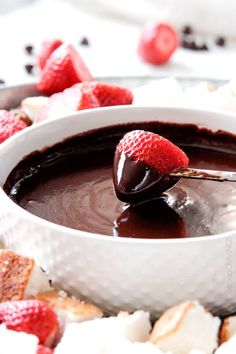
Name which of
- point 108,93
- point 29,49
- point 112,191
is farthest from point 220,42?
point 112,191

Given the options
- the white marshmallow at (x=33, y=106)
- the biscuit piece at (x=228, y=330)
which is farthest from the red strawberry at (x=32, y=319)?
the white marshmallow at (x=33, y=106)

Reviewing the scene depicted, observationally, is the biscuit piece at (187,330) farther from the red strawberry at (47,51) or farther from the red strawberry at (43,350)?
the red strawberry at (47,51)

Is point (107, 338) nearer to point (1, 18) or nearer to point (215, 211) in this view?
point (215, 211)

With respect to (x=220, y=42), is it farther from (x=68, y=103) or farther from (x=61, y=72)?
(x=68, y=103)

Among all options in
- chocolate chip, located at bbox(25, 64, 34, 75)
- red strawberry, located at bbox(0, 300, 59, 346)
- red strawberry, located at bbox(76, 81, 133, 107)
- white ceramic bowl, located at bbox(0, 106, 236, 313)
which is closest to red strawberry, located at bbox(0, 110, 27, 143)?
red strawberry, located at bbox(76, 81, 133, 107)

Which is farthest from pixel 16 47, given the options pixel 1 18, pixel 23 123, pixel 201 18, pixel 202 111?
pixel 202 111

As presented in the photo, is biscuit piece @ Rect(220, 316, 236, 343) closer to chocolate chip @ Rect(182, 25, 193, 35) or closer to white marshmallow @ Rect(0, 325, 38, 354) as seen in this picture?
white marshmallow @ Rect(0, 325, 38, 354)
